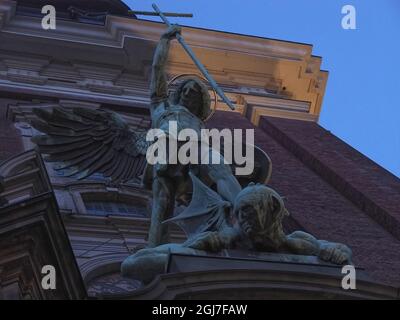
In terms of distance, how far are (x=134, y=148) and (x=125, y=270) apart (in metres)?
3.25

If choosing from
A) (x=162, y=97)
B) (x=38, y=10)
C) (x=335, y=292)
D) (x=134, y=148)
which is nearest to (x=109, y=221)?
(x=134, y=148)

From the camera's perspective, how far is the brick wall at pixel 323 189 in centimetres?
1203

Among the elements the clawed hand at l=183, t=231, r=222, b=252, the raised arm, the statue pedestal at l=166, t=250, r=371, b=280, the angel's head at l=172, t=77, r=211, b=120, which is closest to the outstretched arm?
the statue pedestal at l=166, t=250, r=371, b=280

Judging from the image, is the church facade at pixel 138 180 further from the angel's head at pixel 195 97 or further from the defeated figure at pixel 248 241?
the angel's head at pixel 195 97

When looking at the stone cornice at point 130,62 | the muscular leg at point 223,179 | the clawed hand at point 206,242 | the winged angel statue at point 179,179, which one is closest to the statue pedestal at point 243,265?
the clawed hand at point 206,242

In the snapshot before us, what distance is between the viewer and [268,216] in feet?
24.6

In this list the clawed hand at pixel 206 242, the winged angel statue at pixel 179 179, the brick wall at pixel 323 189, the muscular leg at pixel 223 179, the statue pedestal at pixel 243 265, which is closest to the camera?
the statue pedestal at pixel 243 265

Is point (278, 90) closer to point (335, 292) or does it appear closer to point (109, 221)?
point (109, 221)

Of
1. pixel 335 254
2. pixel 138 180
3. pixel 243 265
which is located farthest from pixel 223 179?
pixel 138 180

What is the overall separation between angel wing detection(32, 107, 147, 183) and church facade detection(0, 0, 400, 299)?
2.27 feet

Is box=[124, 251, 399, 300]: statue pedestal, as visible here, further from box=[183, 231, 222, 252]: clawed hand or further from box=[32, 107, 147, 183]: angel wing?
box=[32, 107, 147, 183]: angel wing

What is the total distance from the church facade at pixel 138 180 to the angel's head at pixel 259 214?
488mm

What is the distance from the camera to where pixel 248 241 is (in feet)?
24.6

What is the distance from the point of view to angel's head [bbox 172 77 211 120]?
9102mm
